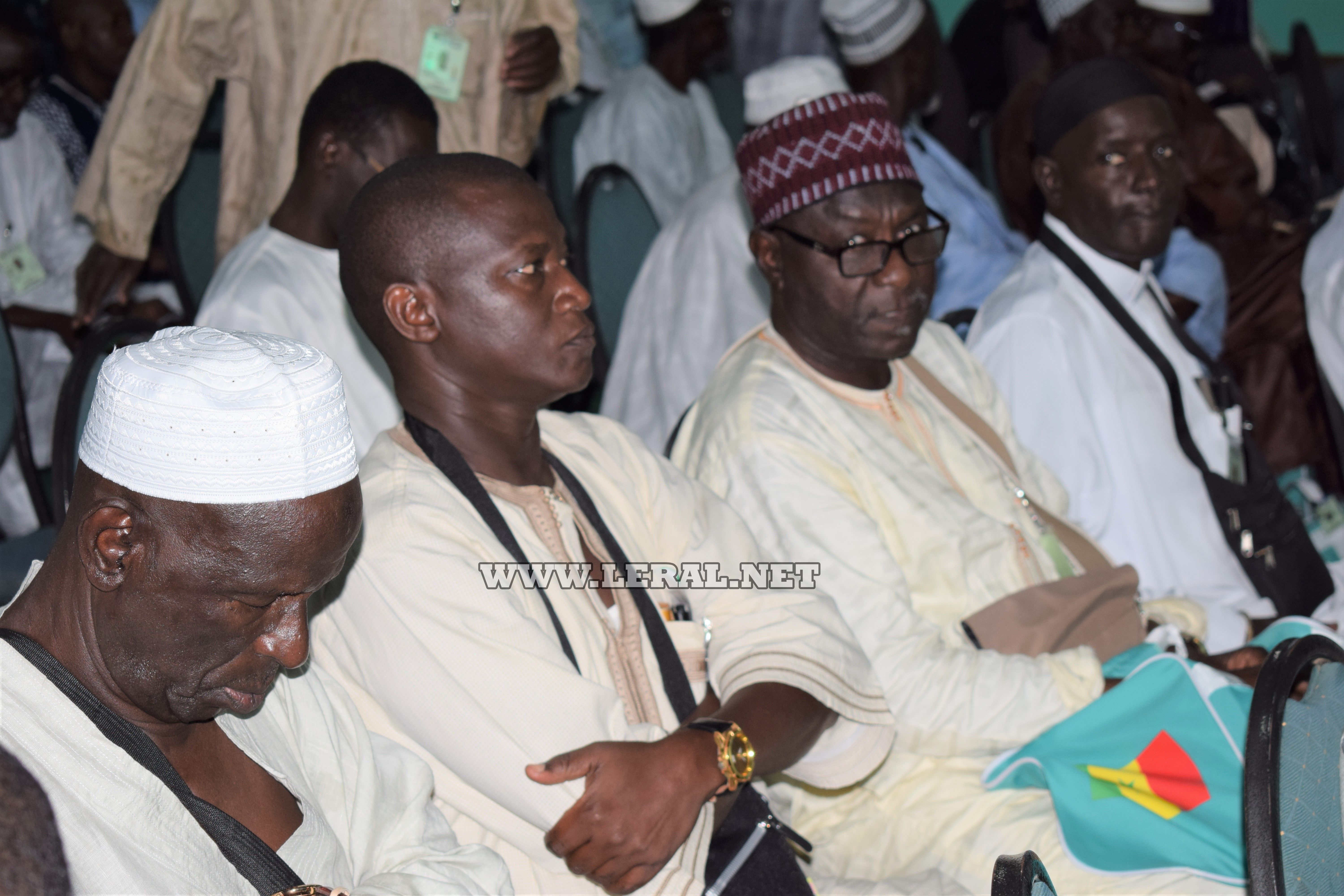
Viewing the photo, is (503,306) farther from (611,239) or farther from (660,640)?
(611,239)

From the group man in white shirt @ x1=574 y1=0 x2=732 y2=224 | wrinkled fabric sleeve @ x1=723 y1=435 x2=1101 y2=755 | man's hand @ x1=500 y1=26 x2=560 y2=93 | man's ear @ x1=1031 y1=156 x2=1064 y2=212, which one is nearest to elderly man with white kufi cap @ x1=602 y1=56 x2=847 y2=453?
man's hand @ x1=500 y1=26 x2=560 y2=93

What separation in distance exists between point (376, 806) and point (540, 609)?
0.37m

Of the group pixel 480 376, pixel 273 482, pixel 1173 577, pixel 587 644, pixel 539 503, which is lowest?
pixel 1173 577

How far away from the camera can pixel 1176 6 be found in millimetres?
5277

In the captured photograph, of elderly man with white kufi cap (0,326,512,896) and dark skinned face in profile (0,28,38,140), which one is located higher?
elderly man with white kufi cap (0,326,512,896)

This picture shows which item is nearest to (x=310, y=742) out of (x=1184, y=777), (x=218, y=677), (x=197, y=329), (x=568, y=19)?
(x=218, y=677)

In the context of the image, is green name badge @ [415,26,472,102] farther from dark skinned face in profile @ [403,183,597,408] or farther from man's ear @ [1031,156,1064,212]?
dark skinned face in profile @ [403,183,597,408]

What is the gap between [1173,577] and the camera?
9.29ft

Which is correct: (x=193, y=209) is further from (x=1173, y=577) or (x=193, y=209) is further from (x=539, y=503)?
(x=1173, y=577)

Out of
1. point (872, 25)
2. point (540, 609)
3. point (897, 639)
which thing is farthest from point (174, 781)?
point (872, 25)

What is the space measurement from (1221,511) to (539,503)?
1751 mm

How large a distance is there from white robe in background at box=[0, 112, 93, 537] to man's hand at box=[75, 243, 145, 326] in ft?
1.44

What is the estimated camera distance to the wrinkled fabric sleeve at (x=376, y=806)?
141cm

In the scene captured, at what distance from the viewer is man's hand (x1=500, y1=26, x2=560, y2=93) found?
12.5 feet
